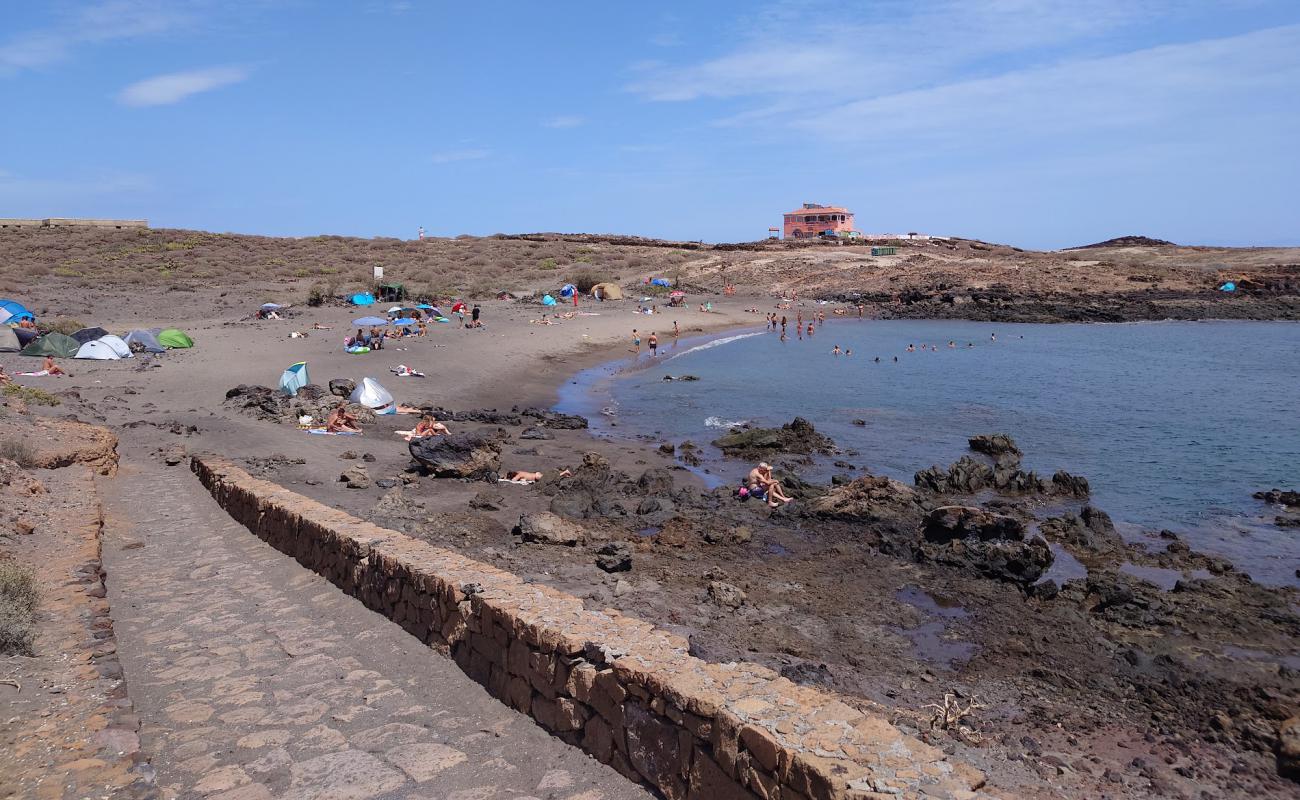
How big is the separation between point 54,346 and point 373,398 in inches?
414

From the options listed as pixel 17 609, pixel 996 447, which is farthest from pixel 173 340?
pixel 17 609

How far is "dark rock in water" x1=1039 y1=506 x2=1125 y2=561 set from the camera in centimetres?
1383

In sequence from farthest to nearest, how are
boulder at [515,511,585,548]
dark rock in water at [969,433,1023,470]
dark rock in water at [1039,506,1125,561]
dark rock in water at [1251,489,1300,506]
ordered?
dark rock in water at [969,433,1023,470] < dark rock in water at [1251,489,1300,506] < dark rock in water at [1039,506,1125,561] < boulder at [515,511,585,548]

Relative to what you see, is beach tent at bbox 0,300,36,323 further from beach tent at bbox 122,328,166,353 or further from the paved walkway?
the paved walkway

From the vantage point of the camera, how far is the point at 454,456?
52.9ft

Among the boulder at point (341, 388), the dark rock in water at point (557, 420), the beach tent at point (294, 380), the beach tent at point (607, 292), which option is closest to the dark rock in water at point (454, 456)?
the dark rock in water at point (557, 420)

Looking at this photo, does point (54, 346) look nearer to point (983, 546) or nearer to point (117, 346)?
point (117, 346)

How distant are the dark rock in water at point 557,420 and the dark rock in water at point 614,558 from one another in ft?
36.3

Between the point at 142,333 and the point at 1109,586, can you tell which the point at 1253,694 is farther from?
the point at 142,333

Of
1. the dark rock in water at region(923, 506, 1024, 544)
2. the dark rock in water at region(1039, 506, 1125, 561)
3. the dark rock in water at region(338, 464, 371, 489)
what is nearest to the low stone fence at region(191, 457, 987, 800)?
the dark rock in water at region(338, 464, 371, 489)

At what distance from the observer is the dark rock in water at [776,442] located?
2066 cm

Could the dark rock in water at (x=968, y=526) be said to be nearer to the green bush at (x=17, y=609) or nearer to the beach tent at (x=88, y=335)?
the green bush at (x=17, y=609)

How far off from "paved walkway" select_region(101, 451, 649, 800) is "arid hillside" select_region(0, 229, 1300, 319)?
128 ft

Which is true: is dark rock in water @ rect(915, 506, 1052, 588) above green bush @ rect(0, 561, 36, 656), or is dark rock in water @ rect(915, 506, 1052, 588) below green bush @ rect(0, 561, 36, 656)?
below
